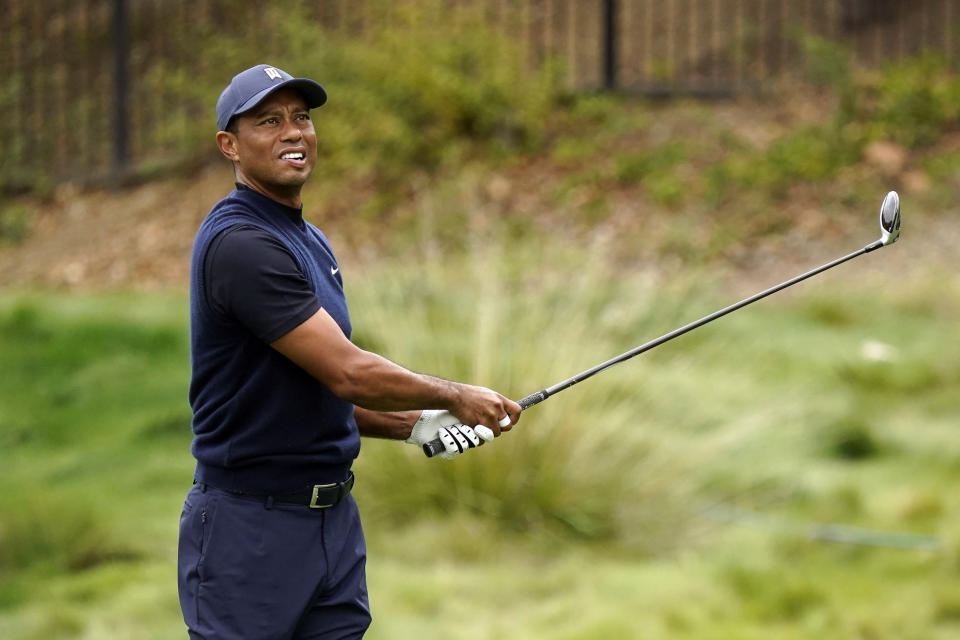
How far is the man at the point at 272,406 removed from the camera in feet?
8.64

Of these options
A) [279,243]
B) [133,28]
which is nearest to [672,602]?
[279,243]

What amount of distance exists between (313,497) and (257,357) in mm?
324

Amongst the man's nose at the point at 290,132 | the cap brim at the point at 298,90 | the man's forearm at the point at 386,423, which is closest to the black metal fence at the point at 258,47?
the man's forearm at the point at 386,423

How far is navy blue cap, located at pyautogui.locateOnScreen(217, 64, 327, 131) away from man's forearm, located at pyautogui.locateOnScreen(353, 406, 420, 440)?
77 cm

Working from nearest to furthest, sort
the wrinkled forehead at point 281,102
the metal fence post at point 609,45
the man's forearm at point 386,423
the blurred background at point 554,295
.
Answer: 1. the wrinkled forehead at point 281,102
2. the man's forearm at point 386,423
3. the blurred background at point 554,295
4. the metal fence post at point 609,45

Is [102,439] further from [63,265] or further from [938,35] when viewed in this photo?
[938,35]

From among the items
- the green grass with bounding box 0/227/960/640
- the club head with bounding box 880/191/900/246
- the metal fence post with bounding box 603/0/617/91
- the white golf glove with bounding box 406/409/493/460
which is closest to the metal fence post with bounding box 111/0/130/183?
the metal fence post with bounding box 603/0/617/91

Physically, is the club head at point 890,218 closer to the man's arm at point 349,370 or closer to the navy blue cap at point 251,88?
the man's arm at point 349,370

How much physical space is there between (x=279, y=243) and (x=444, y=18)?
863 centimetres

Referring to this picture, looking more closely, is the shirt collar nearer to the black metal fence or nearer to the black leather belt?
the black leather belt

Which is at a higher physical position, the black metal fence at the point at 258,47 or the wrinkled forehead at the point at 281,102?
the wrinkled forehead at the point at 281,102

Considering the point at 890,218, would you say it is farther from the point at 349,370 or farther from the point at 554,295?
the point at 554,295

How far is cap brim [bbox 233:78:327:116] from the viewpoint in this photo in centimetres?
267

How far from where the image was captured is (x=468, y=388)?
111 inches
